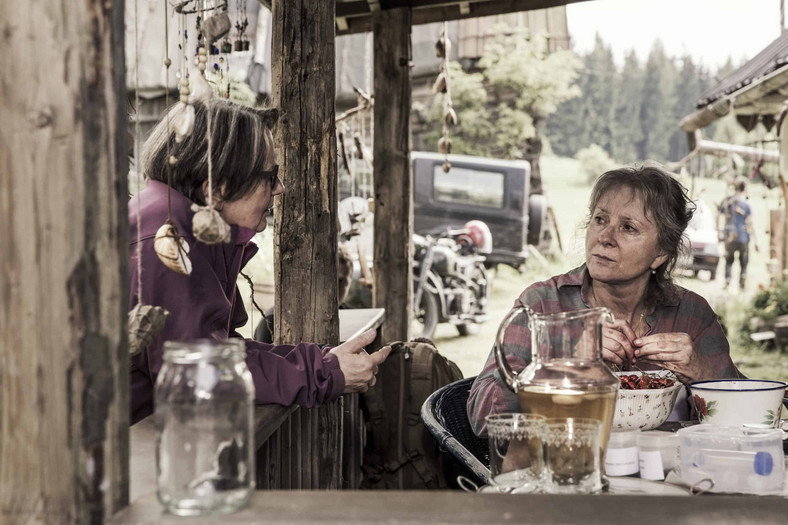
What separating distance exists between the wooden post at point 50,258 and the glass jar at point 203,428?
9cm

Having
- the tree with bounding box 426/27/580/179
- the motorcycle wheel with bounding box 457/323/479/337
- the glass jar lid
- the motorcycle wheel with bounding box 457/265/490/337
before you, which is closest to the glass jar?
the glass jar lid

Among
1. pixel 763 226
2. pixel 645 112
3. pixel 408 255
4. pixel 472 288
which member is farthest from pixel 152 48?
pixel 645 112

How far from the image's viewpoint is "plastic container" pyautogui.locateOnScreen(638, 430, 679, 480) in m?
1.47

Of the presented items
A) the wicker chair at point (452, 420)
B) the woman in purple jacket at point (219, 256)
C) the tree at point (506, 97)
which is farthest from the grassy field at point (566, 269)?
the tree at point (506, 97)

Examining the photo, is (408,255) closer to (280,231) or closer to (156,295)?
(280,231)

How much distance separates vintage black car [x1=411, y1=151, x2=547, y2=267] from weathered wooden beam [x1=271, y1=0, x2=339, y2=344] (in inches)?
378

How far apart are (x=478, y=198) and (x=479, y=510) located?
464 inches

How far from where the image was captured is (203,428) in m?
1.09

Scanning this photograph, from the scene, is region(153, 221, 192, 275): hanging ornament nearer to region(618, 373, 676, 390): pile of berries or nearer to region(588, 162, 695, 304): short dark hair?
region(618, 373, 676, 390): pile of berries

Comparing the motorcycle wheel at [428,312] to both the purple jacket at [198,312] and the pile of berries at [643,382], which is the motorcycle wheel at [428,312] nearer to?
the purple jacket at [198,312]

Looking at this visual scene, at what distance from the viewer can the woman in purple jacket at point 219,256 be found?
172 cm

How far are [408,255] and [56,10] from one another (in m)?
3.71

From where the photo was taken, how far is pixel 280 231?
2740 mm

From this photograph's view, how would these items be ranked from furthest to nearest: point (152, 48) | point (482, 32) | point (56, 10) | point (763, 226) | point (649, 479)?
point (763, 226), point (482, 32), point (152, 48), point (649, 479), point (56, 10)
